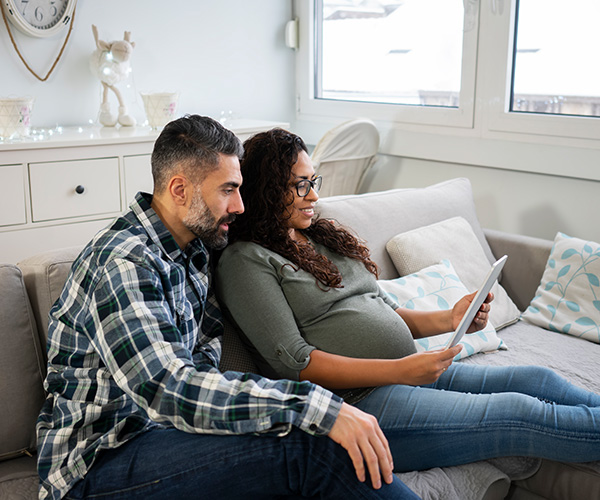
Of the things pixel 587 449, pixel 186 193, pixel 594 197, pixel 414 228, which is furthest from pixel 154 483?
pixel 594 197

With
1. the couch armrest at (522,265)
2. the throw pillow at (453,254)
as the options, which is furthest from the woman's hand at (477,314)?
the couch armrest at (522,265)

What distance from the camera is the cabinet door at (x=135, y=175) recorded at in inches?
115

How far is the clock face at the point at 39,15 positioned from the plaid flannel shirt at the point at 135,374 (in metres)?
1.97

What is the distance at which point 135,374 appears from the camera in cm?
119

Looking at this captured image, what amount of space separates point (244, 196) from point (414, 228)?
0.83 meters

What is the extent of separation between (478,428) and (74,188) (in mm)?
1935

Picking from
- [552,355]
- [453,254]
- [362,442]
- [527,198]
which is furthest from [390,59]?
[362,442]

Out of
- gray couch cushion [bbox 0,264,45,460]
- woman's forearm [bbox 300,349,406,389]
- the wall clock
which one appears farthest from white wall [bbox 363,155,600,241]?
gray couch cushion [bbox 0,264,45,460]

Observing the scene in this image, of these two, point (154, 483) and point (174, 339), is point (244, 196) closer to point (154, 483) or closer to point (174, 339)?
point (174, 339)

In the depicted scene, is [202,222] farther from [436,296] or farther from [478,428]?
[436,296]

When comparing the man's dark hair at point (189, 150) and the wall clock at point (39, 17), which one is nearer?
the man's dark hair at point (189, 150)

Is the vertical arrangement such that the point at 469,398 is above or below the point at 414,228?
Result: below

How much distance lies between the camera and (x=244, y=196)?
5.43 feet

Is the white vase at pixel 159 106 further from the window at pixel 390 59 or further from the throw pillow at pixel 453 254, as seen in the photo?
the throw pillow at pixel 453 254
